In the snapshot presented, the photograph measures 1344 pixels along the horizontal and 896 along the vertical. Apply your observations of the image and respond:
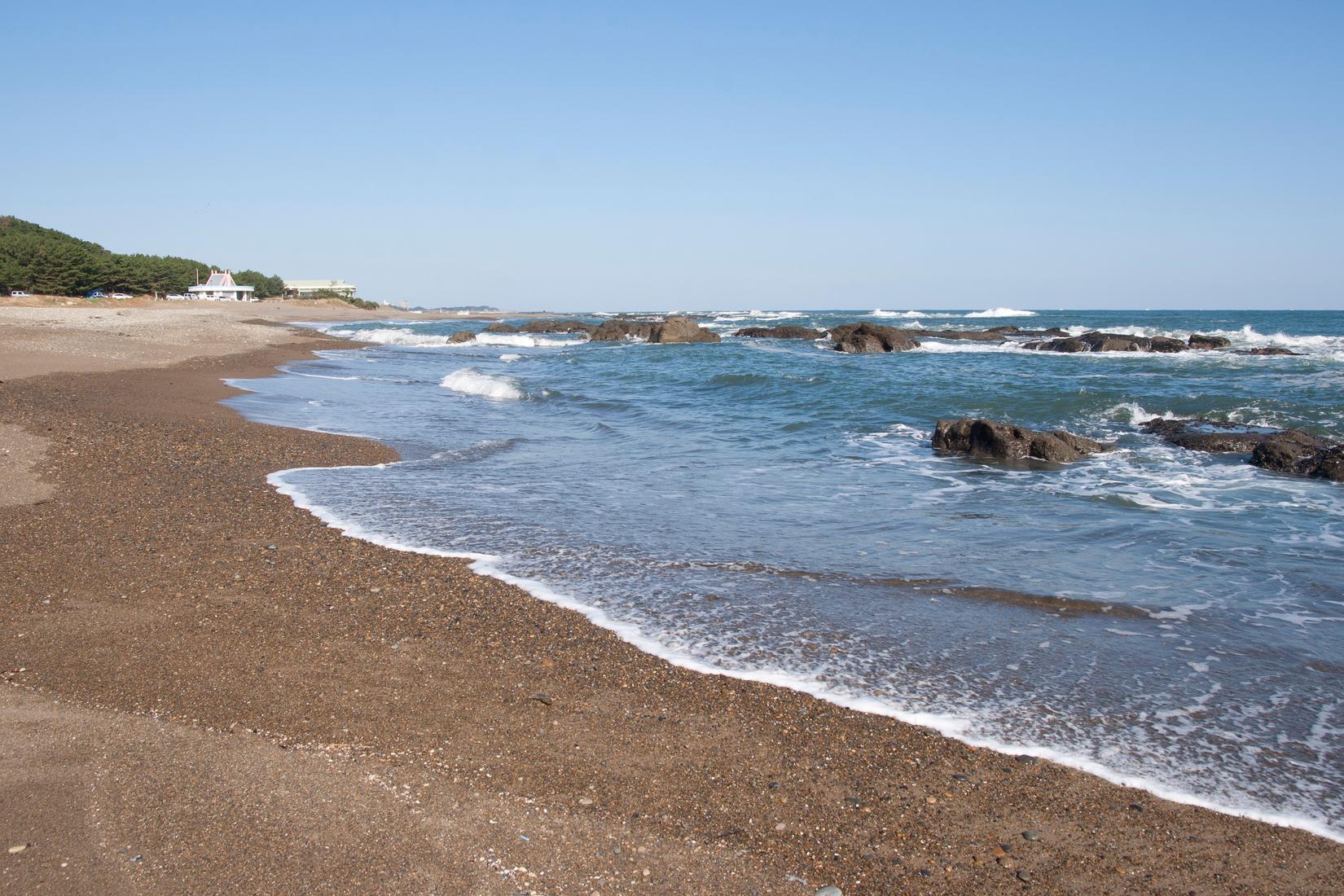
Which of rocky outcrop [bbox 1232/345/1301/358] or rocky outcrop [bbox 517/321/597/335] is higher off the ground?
rocky outcrop [bbox 517/321/597/335]

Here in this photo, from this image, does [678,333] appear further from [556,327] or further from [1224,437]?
[1224,437]

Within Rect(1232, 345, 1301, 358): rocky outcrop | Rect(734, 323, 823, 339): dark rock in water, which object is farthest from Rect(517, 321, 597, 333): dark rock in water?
Rect(1232, 345, 1301, 358): rocky outcrop

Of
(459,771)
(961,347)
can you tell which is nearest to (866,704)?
(459,771)

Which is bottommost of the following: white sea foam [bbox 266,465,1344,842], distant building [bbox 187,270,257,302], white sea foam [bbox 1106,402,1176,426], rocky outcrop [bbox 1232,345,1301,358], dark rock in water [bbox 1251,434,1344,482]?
white sea foam [bbox 266,465,1344,842]

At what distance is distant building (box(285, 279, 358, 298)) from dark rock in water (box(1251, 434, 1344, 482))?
120 metres

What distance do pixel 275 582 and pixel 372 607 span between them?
99cm

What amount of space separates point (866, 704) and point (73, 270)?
74.7m

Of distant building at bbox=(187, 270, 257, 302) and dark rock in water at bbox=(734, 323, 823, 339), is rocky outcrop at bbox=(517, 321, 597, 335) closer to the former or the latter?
dark rock in water at bbox=(734, 323, 823, 339)

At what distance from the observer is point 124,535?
7.28 metres

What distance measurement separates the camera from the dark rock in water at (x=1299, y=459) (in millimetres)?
11758

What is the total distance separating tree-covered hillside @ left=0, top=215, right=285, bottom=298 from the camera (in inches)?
2327

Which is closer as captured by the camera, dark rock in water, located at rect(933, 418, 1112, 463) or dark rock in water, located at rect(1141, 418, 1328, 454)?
dark rock in water, located at rect(933, 418, 1112, 463)

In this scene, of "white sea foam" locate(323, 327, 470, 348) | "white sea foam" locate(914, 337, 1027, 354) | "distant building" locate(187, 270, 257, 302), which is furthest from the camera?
"distant building" locate(187, 270, 257, 302)

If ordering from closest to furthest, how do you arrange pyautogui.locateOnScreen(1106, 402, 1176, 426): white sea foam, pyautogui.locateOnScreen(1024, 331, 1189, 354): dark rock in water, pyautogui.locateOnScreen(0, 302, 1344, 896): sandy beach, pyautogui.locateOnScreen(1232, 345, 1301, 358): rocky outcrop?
pyautogui.locateOnScreen(0, 302, 1344, 896): sandy beach < pyautogui.locateOnScreen(1106, 402, 1176, 426): white sea foam < pyautogui.locateOnScreen(1232, 345, 1301, 358): rocky outcrop < pyautogui.locateOnScreen(1024, 331, 1189, 354): dark rock in water
